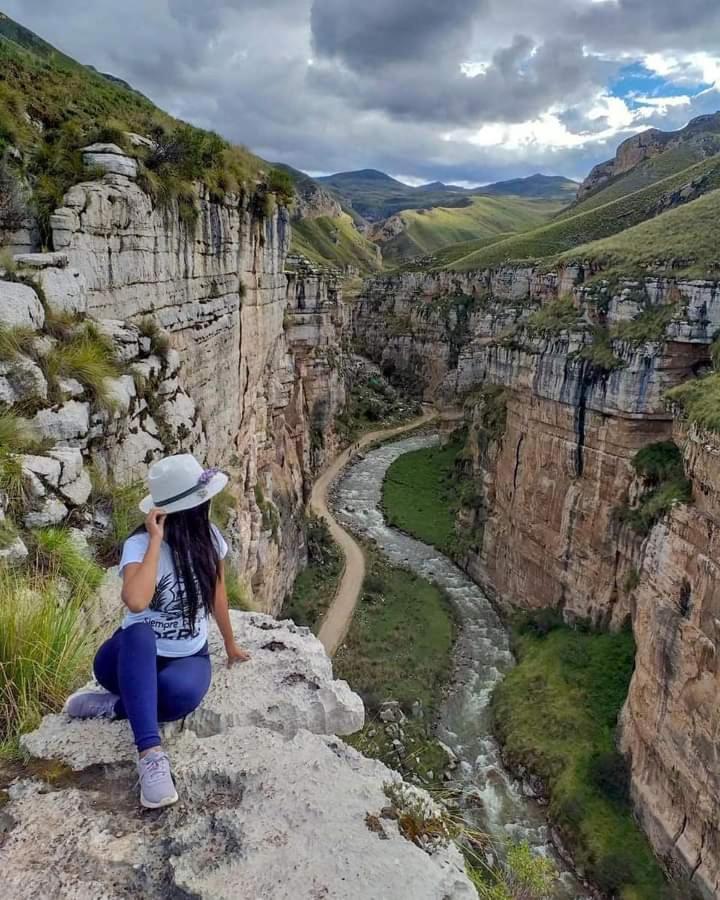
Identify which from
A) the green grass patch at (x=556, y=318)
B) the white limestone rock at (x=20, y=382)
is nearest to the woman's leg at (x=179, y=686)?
the white limestone rock at (x=20, y=382)

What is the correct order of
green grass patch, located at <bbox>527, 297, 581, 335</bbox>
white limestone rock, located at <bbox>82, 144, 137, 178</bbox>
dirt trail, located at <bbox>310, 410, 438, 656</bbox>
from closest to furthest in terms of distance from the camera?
1. white limestone rock, located at <bbox>82, 144, 137, 178</bbox>
2. dirt trail, located at <bbox>310, 410, 438, 656</bbox>
3. green grass patch, located at <bbox>527, 297, 581, 335</bbox>

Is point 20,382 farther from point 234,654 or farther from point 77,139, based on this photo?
point 77,139

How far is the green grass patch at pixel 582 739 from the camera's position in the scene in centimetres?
1698

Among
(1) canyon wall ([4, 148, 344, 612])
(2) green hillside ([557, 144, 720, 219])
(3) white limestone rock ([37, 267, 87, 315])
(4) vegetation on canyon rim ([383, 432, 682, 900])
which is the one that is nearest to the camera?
(3) white limestone rock ([37, 267, 87, 315])

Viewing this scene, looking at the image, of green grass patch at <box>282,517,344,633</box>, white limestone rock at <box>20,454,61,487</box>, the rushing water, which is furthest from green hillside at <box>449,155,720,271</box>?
white limestone rock at <box>20,454,61,487</box>

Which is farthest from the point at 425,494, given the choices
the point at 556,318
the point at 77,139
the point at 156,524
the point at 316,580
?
the point at 156,524

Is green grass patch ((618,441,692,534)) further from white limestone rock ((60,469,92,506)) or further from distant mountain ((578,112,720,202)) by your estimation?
distant mountain ((578,112,720,202))

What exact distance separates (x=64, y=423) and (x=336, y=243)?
401 ft

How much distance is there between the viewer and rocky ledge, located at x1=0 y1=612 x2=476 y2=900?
130 inches

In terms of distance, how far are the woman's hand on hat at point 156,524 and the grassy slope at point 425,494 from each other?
32428mm

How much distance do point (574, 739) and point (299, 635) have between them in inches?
702

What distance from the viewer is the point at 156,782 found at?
3707 millimetres

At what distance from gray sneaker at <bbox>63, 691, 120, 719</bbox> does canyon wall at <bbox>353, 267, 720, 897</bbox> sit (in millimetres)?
16187

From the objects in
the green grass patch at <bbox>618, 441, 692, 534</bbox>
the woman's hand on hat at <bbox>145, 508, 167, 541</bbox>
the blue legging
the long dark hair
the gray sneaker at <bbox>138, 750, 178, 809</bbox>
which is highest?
the woman's hand on hat at <bbox>145, 508, 167, 541</bbox>
